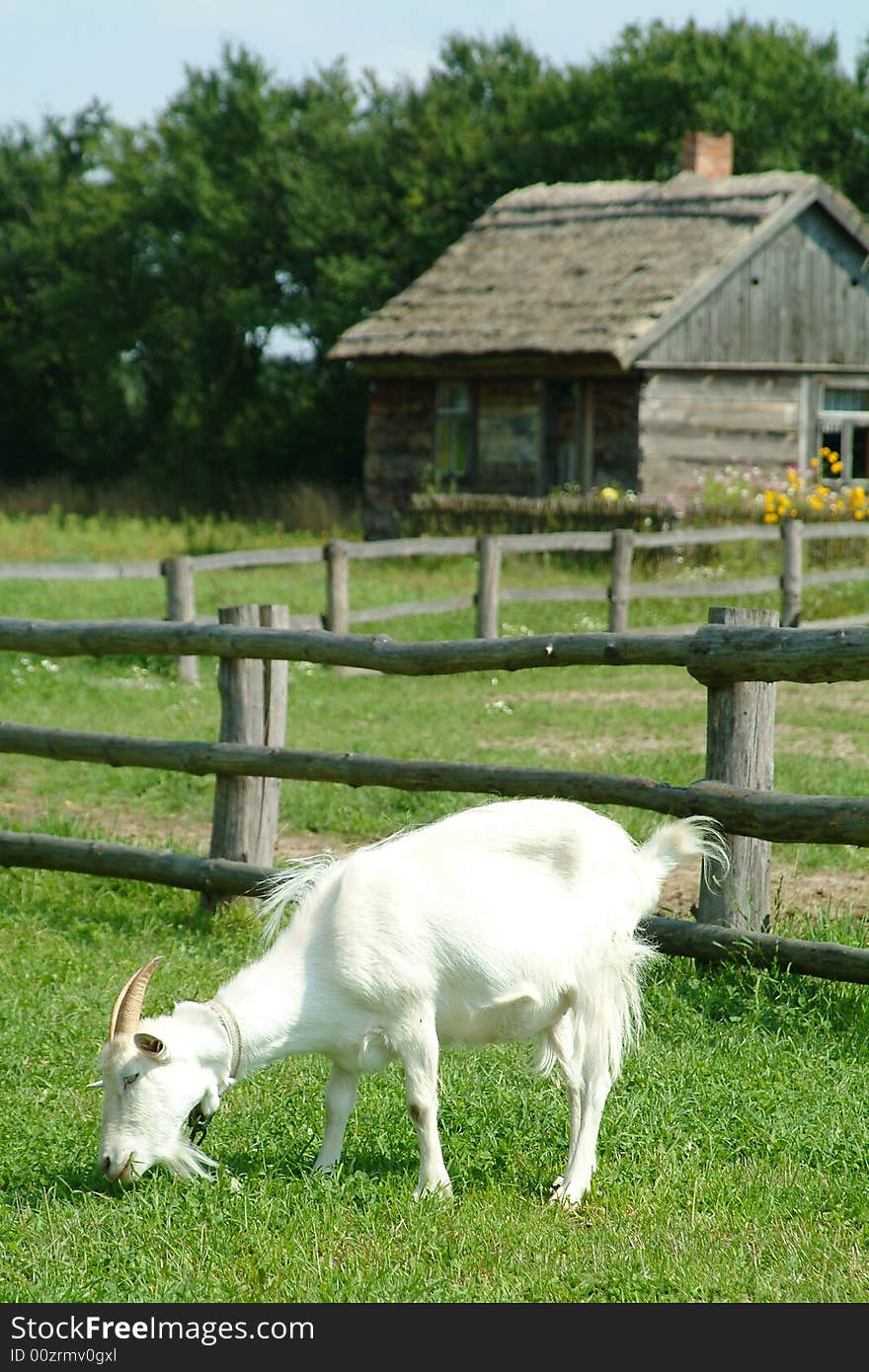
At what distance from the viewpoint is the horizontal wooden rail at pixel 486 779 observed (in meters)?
5.46

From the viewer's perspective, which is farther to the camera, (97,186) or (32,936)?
(97,186)

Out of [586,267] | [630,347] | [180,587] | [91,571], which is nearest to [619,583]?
[180,587]

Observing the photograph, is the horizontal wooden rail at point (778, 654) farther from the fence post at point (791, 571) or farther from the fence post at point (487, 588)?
the fence post at point (791, 571)

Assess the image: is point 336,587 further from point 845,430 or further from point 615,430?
point 845,430

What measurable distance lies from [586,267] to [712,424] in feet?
11.8

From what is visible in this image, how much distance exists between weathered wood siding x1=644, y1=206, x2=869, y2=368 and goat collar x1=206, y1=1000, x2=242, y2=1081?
69.2 ft

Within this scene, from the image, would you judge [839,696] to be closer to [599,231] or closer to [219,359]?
[599,231]

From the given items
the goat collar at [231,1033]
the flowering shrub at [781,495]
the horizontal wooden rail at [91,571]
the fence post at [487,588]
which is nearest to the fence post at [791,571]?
the flowering shrub at [781,495]

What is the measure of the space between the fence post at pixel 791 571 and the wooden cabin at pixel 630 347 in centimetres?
681

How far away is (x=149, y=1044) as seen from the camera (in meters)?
3.81

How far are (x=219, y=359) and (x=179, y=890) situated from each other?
36.0 m

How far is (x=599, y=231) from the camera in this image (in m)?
26.7

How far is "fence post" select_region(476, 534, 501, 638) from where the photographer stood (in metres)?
15.2

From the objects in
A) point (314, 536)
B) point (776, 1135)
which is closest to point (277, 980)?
point (776, 1135)
